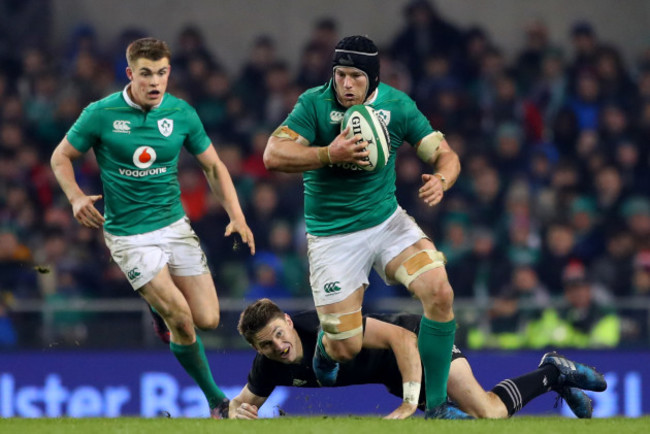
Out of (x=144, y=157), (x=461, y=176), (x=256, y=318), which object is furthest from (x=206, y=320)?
(x=461, y=176)

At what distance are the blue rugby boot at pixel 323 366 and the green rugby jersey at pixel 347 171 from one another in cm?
69

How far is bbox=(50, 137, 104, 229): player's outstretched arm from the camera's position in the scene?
7500 millimetres

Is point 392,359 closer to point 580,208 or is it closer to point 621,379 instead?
point 621,379

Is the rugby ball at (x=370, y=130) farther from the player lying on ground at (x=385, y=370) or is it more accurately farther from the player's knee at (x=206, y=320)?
the player's knee at (x=206, y=320)

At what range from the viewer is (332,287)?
7.47m

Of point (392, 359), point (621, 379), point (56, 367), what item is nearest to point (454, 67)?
point (621, 379)

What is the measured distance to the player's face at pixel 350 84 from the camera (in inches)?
284

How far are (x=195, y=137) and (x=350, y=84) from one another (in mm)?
1476

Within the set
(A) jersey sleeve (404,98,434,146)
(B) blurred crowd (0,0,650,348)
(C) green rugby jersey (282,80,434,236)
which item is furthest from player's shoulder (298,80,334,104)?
(B) blurred crowd (0,0,650,348)

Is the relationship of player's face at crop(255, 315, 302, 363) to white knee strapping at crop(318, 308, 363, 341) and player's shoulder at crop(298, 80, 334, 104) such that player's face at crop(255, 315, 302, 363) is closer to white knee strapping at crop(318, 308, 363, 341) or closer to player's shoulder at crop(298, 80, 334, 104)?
white knee strapping at crop(318, 308, 363, 341)

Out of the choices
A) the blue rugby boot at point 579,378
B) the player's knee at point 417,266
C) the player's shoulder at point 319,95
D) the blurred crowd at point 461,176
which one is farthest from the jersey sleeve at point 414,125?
the blurred crowd at point 461,176

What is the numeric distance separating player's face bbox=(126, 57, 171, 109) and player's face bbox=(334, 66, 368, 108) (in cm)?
122

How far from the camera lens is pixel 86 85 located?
47.3 feet

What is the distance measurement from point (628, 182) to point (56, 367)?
6147mm
